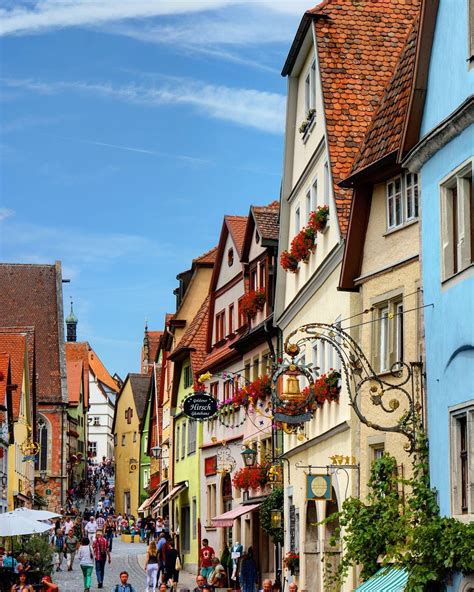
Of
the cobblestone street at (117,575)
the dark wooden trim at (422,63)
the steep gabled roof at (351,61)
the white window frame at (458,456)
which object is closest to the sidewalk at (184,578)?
the cobblestone street at (117,575)

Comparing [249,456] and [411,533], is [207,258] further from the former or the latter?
[411,533]

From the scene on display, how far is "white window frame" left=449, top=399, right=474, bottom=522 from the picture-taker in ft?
52.8

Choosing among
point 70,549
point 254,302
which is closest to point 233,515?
point 254,302

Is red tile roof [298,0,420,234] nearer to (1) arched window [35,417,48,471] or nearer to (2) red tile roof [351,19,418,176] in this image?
(2) red tile roof [351,19,418,176]

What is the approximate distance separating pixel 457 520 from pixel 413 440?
2.12 m

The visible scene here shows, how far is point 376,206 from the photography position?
2247 cm

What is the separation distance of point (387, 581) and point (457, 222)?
195 inches

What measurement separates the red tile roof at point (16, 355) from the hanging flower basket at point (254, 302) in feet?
69.8

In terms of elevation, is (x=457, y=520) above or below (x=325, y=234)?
below

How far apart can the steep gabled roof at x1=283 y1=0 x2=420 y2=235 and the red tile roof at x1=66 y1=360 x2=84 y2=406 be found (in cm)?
9206

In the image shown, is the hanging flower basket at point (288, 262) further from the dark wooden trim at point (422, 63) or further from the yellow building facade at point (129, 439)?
the yellow building facade at point (129, 439)

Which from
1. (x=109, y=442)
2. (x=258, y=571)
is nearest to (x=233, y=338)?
(x=258, y=571)

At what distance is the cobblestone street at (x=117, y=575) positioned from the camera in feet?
122

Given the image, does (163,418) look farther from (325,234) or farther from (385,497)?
(385,497)
